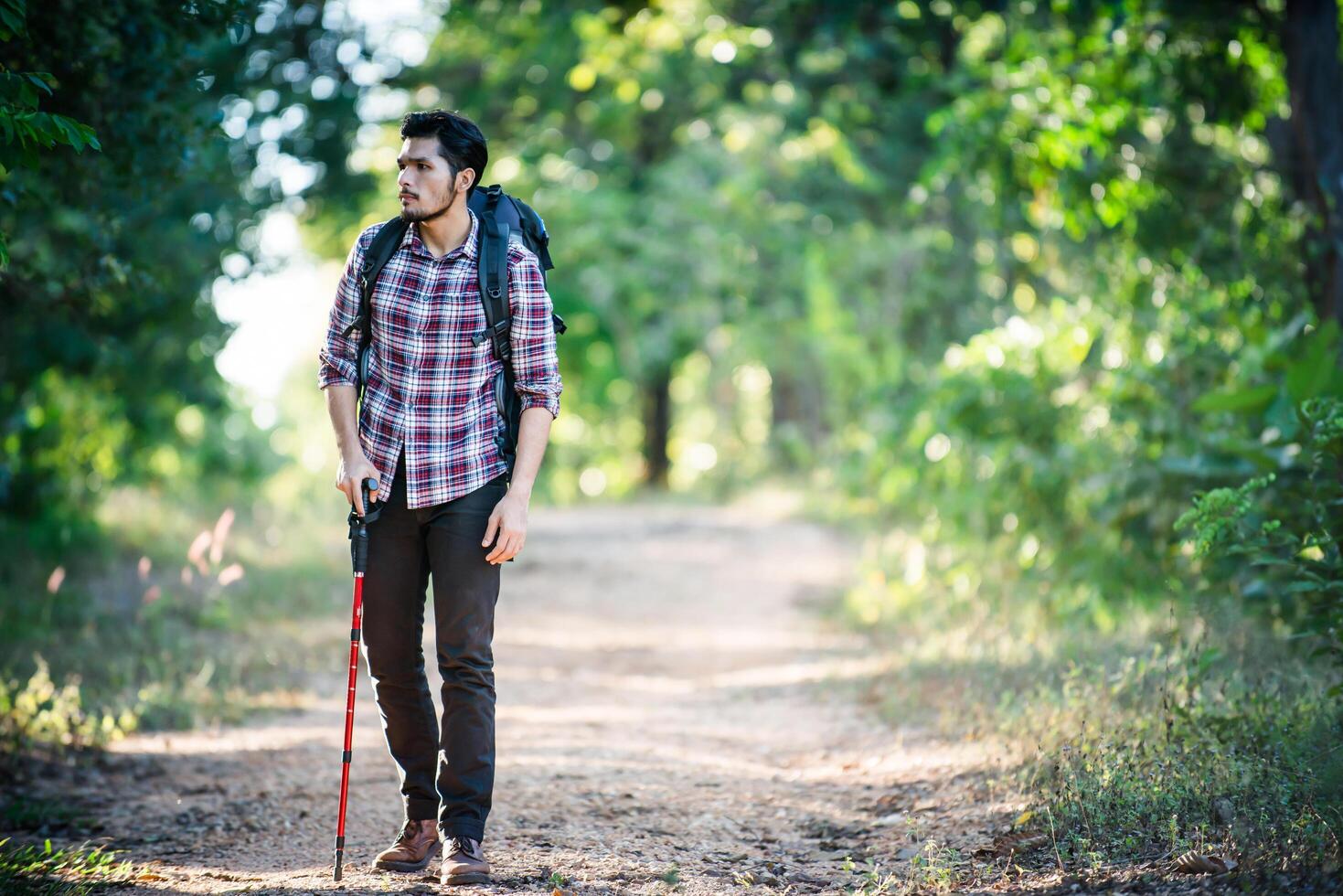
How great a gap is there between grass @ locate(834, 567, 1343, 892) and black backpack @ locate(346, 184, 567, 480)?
1.94 metres

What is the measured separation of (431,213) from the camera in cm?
407

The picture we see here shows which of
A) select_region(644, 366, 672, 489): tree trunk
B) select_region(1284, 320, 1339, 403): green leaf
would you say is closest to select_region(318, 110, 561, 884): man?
select_region(1284, 320, 1339, 403): green leaf

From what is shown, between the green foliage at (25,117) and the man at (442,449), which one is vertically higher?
the green foliage at (25,117)

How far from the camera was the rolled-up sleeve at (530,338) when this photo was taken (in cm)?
411

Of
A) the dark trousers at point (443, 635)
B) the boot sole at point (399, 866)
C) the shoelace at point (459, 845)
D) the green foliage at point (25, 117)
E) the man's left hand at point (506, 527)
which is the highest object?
the green foliage at point (25, 117)

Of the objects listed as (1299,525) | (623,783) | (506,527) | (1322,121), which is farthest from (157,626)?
(1322,121)

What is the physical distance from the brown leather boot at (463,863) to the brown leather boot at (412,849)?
0.43 feet

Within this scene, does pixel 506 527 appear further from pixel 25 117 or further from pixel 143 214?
pixel 143 214

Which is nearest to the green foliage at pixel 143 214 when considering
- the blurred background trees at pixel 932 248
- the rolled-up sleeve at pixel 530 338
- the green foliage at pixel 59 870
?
the blurred background trees at pixel 932 248

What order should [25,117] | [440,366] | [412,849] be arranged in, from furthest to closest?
[412,849] < [440,366] < [25,117]

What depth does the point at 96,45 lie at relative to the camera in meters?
5.43

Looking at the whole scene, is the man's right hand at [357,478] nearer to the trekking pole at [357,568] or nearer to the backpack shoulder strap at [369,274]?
the trekking pole at [357,568]

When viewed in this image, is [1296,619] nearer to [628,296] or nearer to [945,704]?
[945,704]

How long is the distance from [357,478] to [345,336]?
1.64 ft
